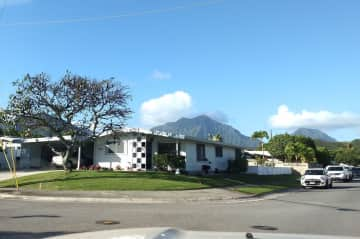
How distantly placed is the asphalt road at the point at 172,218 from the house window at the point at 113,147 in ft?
65.4

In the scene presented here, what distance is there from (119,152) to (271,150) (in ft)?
180

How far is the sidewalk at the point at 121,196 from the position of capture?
22.7 m

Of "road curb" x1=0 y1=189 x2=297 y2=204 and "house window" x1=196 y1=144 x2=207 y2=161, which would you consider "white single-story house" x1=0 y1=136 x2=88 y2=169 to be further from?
A: "road curb" x1=0 y1=189 x2=297 y2=204

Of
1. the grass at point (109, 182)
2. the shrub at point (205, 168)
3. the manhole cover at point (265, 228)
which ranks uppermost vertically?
the shrub at point (205, 168)

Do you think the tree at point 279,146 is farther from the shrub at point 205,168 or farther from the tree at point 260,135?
the shrub at point 205,168

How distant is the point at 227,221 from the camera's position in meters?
15.2

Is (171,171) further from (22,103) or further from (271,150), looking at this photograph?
(271,150)

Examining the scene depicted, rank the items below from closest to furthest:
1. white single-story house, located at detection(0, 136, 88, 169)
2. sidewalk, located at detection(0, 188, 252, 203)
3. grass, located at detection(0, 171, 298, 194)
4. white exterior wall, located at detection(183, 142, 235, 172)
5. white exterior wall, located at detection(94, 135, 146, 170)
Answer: sidewalk, located at detection(0, 188, 252, 203), grass, located at detection(0, 171, 298, 194), white exterior wall, located at detection(94, 135, 146, 170), white exterior wall, located at detection(183, 142, 235, 172), white single-story house, located at detection(0, 136, 88, 169)

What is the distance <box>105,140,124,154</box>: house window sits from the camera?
4124cm

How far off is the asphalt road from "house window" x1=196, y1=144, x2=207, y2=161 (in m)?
23.0

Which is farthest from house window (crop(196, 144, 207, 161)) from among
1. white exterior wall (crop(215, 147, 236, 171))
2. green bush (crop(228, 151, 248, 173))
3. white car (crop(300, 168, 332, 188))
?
white car (crop(300, 168, 332, 188))

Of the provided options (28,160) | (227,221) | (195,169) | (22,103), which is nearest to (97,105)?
(22,103)

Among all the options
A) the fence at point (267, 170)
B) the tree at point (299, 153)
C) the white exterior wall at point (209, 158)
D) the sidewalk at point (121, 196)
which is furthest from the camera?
the tree at point (299, 153)

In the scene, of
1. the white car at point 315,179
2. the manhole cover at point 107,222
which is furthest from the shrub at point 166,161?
the manhole cover at point 107,222
